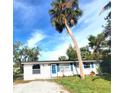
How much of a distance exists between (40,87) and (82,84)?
12.7 inches

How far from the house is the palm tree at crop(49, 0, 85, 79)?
5cm

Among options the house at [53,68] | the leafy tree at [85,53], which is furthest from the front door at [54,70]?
the leafy tree at [85,53]

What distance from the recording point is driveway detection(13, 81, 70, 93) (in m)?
1.96

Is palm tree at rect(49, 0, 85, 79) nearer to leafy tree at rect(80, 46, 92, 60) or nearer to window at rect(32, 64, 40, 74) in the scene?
leafy tree at rect(80, 46, 92, 60)

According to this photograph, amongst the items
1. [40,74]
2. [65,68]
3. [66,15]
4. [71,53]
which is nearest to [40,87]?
[40,74]

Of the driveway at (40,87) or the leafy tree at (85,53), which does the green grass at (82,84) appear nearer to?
the driveway at (40,87)

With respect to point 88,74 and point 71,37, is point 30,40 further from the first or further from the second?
point 88,74

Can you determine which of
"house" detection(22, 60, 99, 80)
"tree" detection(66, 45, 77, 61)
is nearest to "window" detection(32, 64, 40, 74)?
"house" detection(22, 60, 99, 80)

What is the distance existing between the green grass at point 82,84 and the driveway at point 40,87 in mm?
42

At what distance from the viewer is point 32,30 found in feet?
6.64

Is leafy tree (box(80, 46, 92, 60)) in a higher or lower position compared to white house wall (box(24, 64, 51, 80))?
higher

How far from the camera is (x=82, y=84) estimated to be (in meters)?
2.01

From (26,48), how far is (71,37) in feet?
1.17
